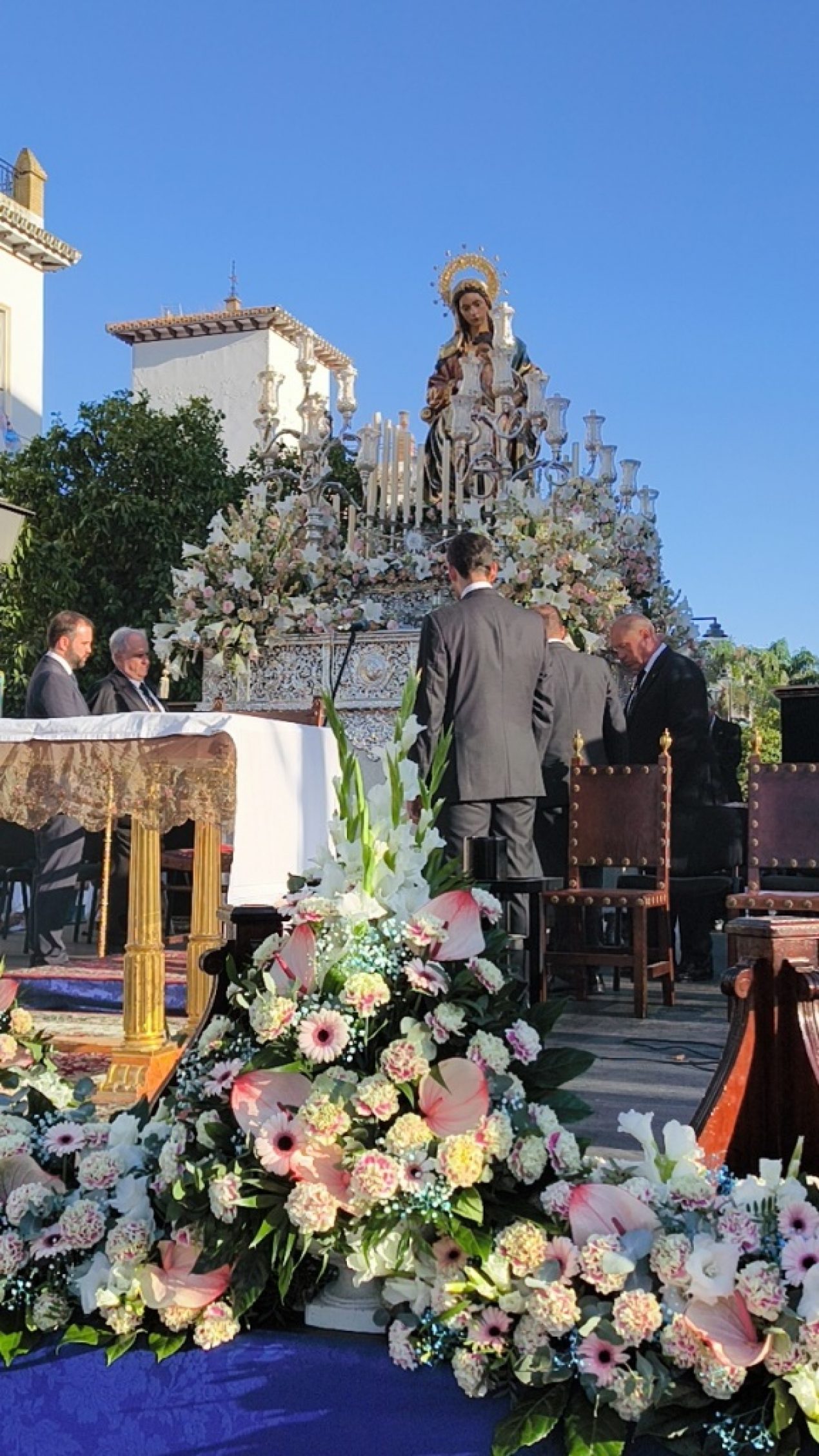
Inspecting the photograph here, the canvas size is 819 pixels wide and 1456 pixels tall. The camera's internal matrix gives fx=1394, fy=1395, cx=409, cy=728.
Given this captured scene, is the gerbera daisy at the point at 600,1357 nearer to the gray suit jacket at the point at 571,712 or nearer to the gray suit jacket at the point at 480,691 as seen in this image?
the gray suit jacket at the point at 480,691

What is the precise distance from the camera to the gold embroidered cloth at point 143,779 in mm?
4117

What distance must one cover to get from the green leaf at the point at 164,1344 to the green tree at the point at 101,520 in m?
12.4

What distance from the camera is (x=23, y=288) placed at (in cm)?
2566

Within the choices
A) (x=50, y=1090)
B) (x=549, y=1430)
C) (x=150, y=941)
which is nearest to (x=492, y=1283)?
(x=549, y=1430)

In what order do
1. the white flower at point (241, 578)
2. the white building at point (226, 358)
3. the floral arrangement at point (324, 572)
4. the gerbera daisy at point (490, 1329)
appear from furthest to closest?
the white building at point (226, 358) < the white flower at point (241, 578) < the floral arrangement at point (324, 572) < the gerbera daisy at point (490, 1329)

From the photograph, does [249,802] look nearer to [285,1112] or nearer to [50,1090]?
[50,1090]

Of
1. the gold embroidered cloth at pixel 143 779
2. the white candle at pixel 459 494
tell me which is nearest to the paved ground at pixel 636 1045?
the gold embroidered cloth at pixel 143 779

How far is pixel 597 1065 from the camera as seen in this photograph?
4.26 meters

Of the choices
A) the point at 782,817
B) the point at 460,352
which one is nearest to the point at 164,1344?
the point at 782,817

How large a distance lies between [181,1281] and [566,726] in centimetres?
503

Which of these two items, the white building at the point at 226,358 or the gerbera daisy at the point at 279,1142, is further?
the white building at the point at 226,358

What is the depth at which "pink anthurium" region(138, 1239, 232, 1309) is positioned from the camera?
5.73ft

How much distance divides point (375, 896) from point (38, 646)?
41.9 feet

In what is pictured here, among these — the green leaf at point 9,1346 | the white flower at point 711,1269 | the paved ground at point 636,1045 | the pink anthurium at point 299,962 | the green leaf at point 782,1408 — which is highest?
the pink anthurium at point 299,962
